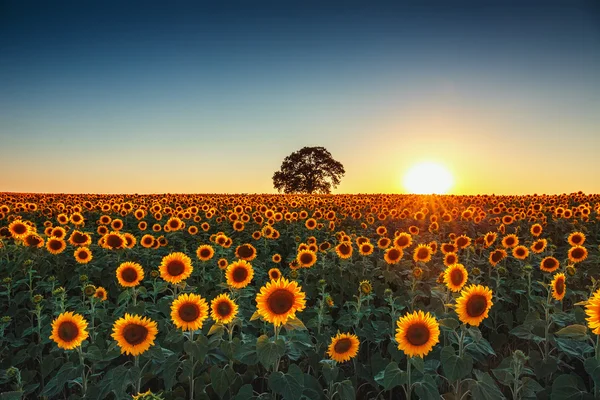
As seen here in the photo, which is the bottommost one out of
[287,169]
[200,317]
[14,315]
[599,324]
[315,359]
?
[14,315]

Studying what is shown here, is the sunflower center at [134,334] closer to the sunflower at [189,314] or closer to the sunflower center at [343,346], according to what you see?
the sunflower at [189,314]

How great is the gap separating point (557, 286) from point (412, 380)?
2170mm

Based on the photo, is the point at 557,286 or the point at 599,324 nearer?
the point at 599,324

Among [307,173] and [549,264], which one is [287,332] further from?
[307,173]

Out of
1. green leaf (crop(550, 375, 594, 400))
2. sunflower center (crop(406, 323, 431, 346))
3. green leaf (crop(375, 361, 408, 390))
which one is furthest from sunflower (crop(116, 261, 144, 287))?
green leaf (crop(550, 375, 594, 400))

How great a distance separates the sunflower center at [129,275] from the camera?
575 centimetres

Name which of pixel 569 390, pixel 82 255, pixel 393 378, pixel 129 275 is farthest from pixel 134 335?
pixel 82 255

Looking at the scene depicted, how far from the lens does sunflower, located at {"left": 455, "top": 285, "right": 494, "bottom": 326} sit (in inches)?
168

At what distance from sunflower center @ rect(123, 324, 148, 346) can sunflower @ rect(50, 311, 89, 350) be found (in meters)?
0.49

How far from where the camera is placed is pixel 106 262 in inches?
331

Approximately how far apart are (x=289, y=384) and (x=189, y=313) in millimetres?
1256

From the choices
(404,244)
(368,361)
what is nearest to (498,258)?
(404,244)

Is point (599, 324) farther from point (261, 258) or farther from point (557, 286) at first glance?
point (261, 258)

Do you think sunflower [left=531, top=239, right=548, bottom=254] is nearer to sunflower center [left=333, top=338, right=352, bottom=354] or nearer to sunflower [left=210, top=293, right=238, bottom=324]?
sunflower center [left=333, top=338, right=352, bottom=354]
